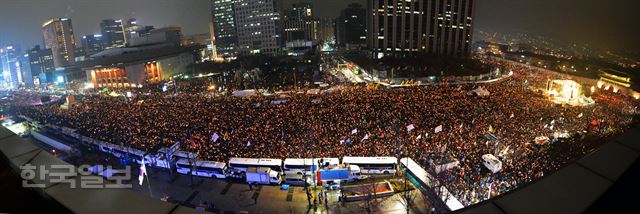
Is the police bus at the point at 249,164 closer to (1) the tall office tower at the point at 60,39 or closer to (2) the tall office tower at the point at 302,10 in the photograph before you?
(1) the tall office tower at the point at 60,39

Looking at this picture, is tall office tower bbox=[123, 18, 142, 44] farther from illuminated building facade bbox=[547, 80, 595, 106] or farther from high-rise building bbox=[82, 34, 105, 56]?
illuminated building facade bbox=[547, 80, 595, 106]

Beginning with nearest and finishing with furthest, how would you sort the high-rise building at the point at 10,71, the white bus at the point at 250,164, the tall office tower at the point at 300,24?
1. the white bus at the point at 250,164
2. the high-rise building at the point at 10,71
3. the tall office tower at the point at 300,24

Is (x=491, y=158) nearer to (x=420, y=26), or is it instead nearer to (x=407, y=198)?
(x=407, y=198)

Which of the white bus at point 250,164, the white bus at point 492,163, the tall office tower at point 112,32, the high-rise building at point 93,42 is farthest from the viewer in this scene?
the tall office tower at point 112,32

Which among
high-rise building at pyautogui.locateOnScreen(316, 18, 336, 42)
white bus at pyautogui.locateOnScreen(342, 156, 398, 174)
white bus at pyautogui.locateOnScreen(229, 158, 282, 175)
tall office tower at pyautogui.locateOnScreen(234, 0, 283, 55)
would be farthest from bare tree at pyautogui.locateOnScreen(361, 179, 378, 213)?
high-rise building at pyautogui.locateOnScreen(316, 18, 336, 42)

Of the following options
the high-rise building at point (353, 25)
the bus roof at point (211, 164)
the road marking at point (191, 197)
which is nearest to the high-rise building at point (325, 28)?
the high-rise building at point (353, 25)
